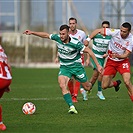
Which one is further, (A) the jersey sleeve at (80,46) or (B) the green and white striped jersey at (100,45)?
(B) the green and white striped jersey at (100,45)

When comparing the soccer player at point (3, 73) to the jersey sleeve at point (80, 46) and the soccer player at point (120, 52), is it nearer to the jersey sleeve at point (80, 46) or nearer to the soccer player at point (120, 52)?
the jersey sleeve at point (80, 46)

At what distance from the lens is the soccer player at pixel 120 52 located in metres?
15.7

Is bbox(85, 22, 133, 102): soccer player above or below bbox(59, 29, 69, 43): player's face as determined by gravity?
below

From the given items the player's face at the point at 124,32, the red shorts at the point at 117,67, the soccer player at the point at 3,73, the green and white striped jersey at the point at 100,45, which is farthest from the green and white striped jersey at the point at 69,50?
the green and white striped jersey at the point at 100,45

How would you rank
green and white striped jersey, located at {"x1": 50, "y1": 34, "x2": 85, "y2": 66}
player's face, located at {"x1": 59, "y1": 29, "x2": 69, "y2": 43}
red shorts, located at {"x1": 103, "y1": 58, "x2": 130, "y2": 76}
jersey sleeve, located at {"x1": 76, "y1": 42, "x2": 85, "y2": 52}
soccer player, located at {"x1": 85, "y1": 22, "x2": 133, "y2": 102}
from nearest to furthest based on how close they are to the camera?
player's face, located at {"x1": 59, "y1": 29, "x2": 69, "y2": 43} → jersey sleeve, located at {"x1": 76, "y1": 42, "x2": 85, "y2": 52} → green and white striped jersey, located at {"x1": 50, "y1": 34, "x2": 85, "y2": 66} → soccer player, located at {"x1": 85, "y1": 22, "x2": 133, "y2": 102} → red shorts, located at {"x1": 103, "y1": 58, "x2": 130, "y2": 76}

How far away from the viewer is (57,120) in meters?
12.9

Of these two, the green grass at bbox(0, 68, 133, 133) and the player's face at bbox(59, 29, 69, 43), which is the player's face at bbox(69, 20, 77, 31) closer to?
the green grass at bbox(0, 68, 133, 133)

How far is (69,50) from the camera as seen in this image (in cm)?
1445

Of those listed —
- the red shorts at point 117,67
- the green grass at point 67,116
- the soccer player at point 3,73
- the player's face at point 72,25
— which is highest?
the player's face at point 72,25

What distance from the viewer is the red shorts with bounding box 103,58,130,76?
52.6 ft

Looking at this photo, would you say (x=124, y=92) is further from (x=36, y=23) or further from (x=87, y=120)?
(x=36, y=23)

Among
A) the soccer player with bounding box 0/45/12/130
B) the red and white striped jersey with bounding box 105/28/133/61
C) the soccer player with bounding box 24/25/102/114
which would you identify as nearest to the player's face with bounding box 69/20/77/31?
the red and white striped jersey with bounding box 105/28/133/61

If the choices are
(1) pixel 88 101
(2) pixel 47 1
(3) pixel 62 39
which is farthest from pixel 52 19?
(3) pixel 62 39

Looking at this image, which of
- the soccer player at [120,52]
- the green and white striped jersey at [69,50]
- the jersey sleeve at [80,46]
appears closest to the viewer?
the jersey sleeve at [80,46]
